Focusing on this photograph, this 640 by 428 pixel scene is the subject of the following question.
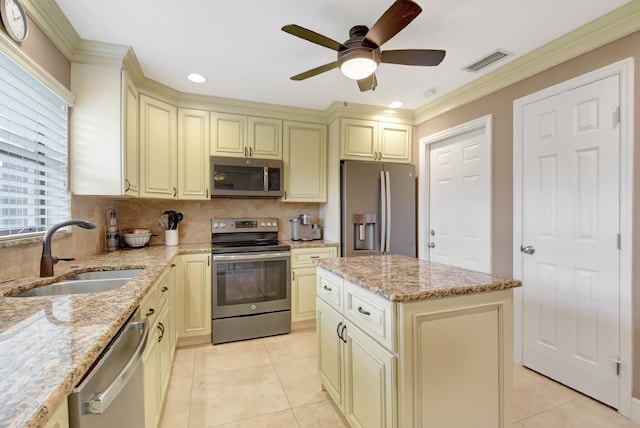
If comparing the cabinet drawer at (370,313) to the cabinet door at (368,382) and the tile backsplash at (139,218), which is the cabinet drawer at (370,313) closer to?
the cabinet door at (368,382)

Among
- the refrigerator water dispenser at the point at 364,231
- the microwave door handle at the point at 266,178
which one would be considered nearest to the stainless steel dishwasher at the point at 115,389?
the microwave door handle at the point at 266,178

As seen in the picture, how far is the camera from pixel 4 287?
1.29 meters

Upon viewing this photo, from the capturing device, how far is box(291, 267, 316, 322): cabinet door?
3.04m

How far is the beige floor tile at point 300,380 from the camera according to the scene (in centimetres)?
197

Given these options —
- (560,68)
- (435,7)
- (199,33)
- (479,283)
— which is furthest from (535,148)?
(199,33)

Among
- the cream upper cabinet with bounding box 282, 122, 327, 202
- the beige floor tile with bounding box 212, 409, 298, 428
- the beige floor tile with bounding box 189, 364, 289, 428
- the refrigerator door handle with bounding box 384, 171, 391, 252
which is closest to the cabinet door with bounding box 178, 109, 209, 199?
the cream upper cabinet with bounding box 282, 122, 327, 202

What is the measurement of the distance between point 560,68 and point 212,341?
3650 millimetres

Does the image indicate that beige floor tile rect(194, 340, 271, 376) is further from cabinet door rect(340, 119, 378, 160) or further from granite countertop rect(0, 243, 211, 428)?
cabinet door rect(340, 119, 378, 160)

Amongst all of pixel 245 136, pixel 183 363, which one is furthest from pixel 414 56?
pixel 183 363

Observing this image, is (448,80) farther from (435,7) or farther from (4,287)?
(4,287)

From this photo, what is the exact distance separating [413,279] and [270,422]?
1.25 m

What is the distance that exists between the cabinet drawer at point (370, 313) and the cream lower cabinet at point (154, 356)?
997mm

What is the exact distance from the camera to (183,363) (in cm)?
245

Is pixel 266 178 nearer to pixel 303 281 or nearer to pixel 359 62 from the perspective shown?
pixel 303 281
